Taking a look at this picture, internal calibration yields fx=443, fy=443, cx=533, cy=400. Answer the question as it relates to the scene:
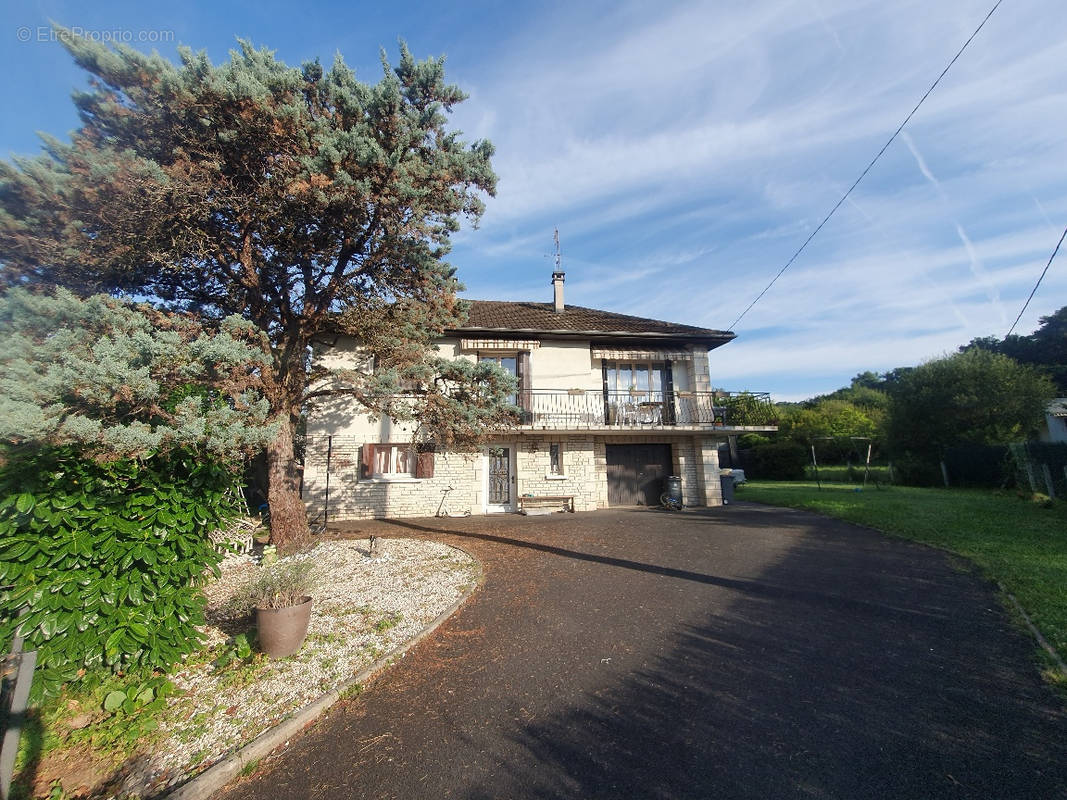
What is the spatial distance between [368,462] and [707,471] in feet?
35.9

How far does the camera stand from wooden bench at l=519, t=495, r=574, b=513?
13648 millimetres

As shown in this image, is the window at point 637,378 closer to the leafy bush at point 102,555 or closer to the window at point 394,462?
the window at point 394,462

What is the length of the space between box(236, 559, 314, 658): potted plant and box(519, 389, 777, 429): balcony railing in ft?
31.5

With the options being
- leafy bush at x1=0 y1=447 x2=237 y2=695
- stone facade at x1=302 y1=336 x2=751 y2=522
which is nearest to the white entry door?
stone facade at x1=302 y1=336 x2=751 y2=522

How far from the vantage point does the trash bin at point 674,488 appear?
14523 mm

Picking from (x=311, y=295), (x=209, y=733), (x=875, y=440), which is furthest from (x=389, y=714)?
(x=875, y=440)

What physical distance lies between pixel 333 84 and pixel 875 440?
30537 millimetres

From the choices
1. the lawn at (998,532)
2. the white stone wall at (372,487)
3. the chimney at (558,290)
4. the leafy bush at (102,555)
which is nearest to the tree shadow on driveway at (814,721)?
the lawn at (998,532)

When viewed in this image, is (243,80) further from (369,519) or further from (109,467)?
(369,519)

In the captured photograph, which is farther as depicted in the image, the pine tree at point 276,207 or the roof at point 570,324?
the roof at point 570,324

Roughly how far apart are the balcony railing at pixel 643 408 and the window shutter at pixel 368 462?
4673 mm

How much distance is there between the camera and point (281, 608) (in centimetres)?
409

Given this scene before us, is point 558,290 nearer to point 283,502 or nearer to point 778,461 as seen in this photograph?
point 283,502

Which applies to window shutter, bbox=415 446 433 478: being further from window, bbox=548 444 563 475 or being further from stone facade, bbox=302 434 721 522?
window, bbox=548 444 563 475
